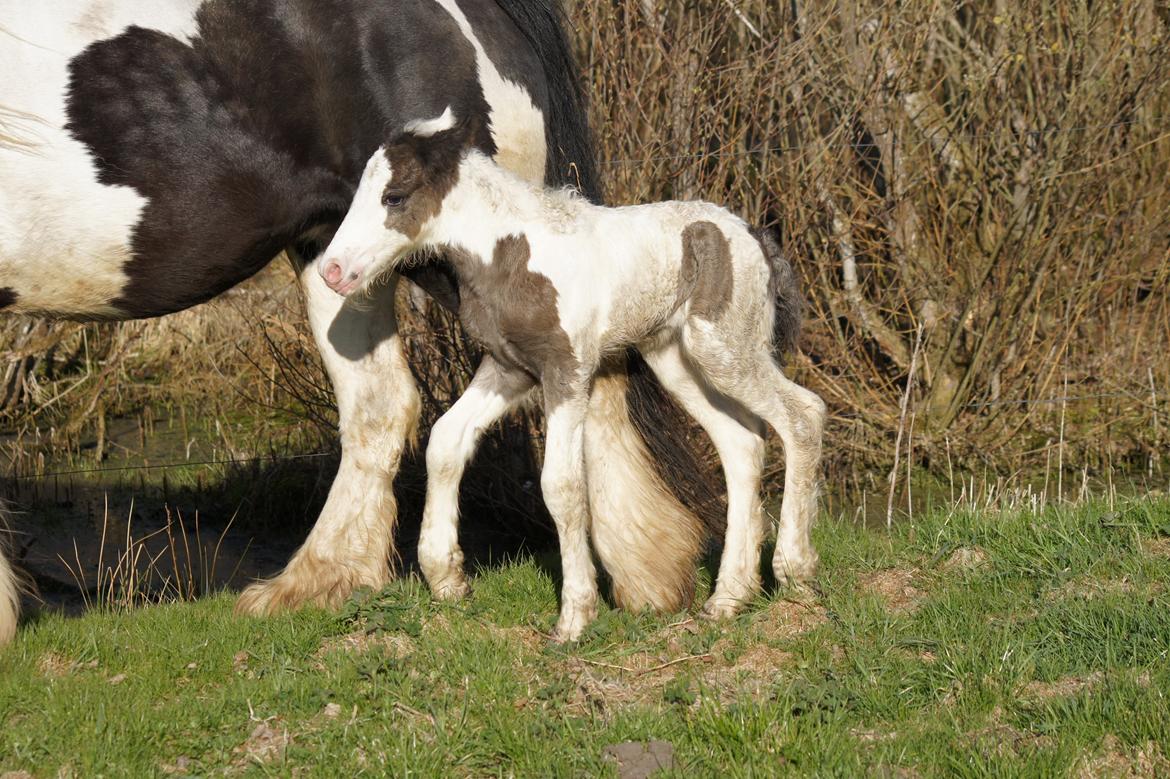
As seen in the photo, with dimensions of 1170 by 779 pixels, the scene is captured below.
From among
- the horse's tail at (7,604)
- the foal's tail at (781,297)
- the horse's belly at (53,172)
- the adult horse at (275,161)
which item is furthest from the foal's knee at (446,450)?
the horse's tail at (7,604)

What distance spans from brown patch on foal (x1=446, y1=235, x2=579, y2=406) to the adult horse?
55 cm

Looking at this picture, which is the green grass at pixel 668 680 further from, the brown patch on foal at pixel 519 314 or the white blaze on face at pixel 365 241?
the white blaze on face at pixel 365 241

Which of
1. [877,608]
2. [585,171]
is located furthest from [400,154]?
[877,608]

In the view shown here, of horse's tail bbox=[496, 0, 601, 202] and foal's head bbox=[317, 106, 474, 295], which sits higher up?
→ horse's tail bbox=[496, 0, 601, 202]

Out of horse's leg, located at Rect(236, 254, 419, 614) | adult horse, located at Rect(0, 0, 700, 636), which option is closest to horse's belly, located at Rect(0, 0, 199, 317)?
adult horse, located at Rect(0, 0, 700, 636)

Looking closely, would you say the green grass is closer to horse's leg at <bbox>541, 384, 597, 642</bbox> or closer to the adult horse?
horse's leg at <bbox>541, 384, 597, 642</bbox>

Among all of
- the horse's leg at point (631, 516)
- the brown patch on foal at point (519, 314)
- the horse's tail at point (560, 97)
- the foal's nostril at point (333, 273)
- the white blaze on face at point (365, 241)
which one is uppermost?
the horse's tail at point (560, 97)

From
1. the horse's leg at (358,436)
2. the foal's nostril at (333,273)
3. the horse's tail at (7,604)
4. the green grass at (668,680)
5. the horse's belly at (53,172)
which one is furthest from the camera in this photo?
the horse's leg at (358,436)

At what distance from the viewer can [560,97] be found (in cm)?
529

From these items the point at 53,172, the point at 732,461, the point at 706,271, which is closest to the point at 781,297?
the point at 706,271

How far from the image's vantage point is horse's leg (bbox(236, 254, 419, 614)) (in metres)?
5.18

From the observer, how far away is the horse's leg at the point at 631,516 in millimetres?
4707

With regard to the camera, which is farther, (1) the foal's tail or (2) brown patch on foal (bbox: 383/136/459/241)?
(1) the foal's tail

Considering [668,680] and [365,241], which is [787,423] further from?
[365,241]
